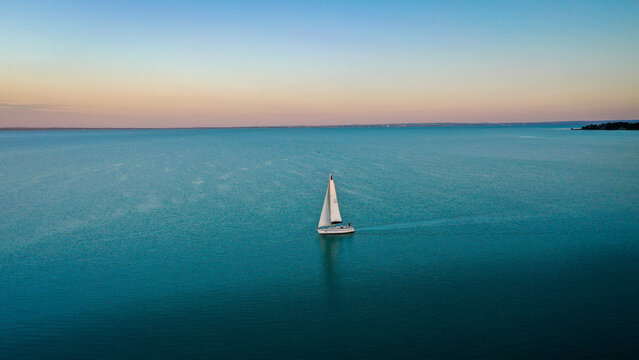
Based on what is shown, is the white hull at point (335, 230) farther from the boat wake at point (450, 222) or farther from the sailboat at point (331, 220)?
the boat wake at point (450, 222)

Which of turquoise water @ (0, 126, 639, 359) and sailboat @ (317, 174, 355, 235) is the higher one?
sailboat @ (317, 174, 355, 235)

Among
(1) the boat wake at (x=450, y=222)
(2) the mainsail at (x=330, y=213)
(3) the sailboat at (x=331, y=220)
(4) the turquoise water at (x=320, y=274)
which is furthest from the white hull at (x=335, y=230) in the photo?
(1) the boat wake at (x=450, y=222)

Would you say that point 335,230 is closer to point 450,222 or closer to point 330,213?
point 330,213

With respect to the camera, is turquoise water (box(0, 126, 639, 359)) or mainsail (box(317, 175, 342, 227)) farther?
mainsail (box(317, 175, 342, 227))

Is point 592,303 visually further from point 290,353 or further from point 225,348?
point 225,348

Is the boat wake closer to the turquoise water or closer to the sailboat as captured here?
the turquoise water

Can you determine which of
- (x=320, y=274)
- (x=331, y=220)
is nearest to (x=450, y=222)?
(x=331, y=220)

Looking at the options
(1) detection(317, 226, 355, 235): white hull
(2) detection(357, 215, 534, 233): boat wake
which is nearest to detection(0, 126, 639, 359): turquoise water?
(2) detection(357, 215, 534, 233): boat wake

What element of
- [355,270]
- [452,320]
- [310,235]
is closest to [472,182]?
[310,235]

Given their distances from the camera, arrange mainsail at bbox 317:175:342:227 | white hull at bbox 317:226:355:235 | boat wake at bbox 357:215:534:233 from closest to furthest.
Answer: white hull at bbox 317:226:355:235 → mainsail at bbox 317:175:342:227 → boat wake at bbox 357:215:534:233
